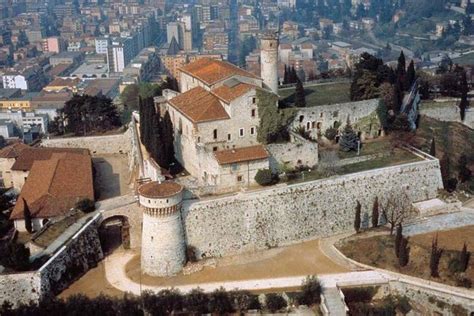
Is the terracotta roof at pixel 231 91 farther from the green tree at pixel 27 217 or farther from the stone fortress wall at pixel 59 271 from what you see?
the green tree at pixel 27 217

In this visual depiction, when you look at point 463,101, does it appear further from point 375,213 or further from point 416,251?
point 416,251

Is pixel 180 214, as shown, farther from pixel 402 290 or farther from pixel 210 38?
pixel 210 38

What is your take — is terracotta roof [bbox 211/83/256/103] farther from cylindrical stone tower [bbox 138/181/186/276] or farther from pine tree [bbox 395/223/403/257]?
pine tree [bbox 395/223/403/257]

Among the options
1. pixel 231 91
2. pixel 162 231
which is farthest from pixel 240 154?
pixel 162 231

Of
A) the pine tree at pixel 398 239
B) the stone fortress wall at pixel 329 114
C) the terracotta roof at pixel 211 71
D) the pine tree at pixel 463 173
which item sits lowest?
the pine tree at pixel 398 239

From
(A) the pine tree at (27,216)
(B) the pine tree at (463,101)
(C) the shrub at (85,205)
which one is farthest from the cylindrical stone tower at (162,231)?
(B) the pine tree at (463,101)

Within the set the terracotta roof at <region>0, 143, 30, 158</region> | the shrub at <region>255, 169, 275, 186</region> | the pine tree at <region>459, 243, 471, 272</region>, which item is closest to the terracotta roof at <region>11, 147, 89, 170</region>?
the terracotta roof at <region>0, 143, 30, 158</region>
